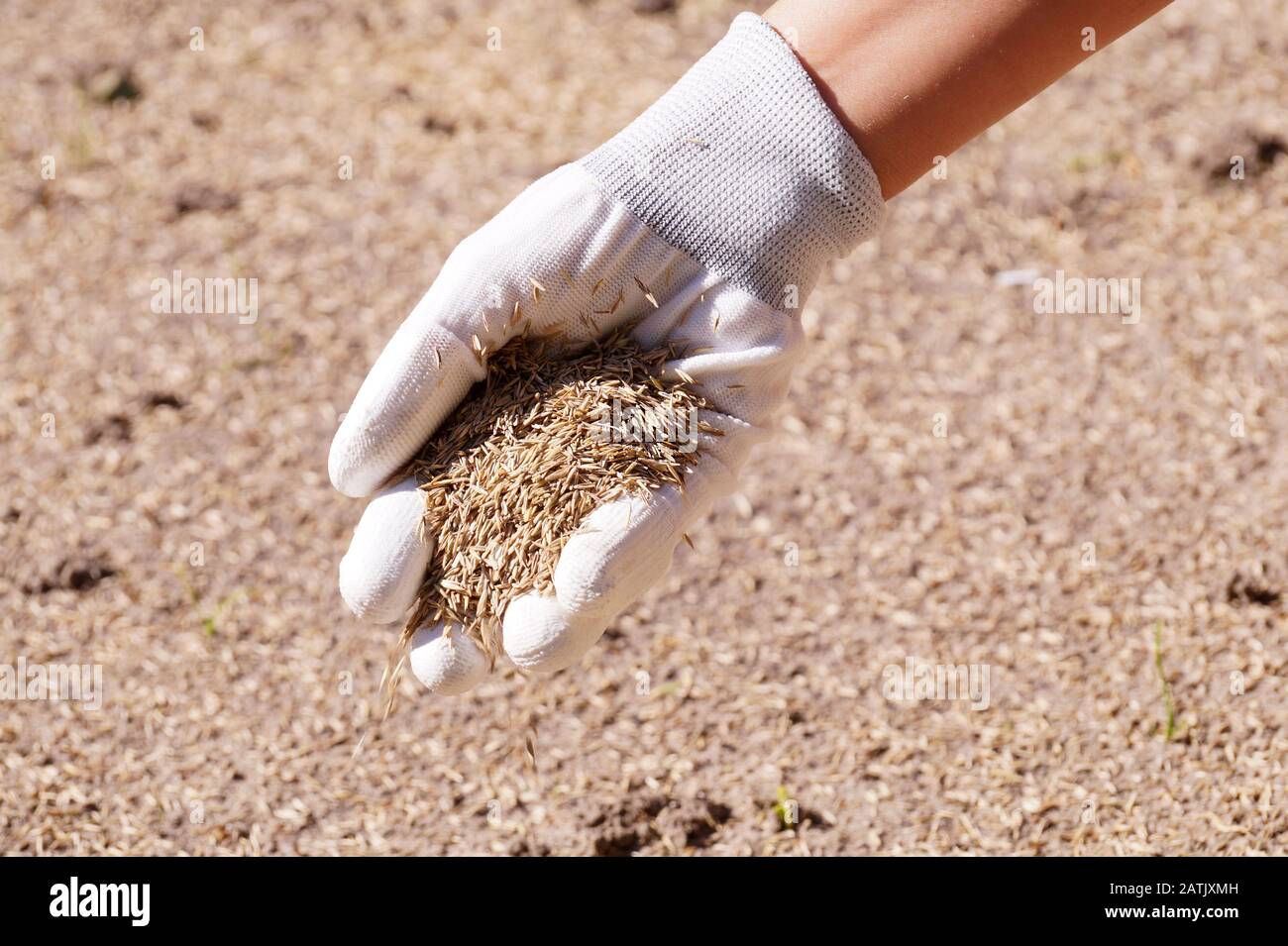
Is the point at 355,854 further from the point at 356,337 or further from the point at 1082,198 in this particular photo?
the point at 1082,198

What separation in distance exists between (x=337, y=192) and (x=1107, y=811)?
289cm

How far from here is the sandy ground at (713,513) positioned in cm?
249

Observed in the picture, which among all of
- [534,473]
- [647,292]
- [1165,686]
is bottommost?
[1165,686]

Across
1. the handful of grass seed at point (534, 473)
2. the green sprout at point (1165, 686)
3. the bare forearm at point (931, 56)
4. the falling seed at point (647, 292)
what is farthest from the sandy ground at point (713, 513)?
the bare forearm at point (931, 56)

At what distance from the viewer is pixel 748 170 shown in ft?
6.93

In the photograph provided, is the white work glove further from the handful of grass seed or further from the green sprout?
the green sprout

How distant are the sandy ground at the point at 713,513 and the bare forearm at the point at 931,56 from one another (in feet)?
3.73

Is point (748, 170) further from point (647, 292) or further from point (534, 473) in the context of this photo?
point (534, 473)

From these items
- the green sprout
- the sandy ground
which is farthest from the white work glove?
the green sprout

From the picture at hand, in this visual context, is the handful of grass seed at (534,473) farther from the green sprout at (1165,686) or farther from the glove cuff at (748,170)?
the green sprout at (1165,686)

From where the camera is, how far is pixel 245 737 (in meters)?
2.64

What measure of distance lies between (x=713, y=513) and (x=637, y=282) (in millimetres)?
1010

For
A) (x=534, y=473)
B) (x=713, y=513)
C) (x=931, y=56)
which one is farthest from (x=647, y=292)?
(x=713, y=513)

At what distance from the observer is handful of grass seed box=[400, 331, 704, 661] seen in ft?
6.89
